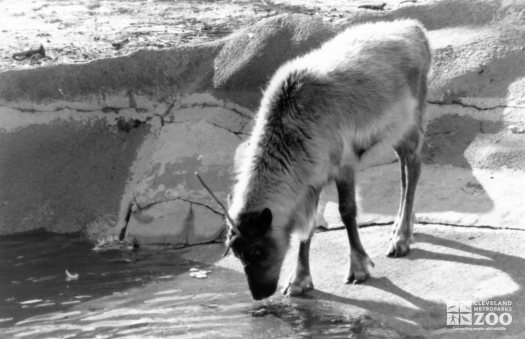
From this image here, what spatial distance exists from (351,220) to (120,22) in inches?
192

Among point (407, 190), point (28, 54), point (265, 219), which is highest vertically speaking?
point (28, 54)

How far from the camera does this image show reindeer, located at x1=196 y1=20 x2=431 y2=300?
5.36m

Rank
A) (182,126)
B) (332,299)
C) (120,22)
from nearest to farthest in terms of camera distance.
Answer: (332,299), (182,126), (120,22)

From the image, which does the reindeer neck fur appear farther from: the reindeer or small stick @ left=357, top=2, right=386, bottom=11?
small stick @ left=357, top=2, right=386, bottom=11

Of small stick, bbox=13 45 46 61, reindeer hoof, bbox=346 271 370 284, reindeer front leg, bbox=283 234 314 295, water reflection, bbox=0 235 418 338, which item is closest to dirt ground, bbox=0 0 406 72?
small stick, bbox=13 45 46 61

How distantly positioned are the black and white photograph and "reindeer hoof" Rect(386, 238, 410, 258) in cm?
2

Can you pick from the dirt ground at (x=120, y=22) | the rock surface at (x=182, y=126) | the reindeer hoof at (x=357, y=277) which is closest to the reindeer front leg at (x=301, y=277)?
the reindeer hoof at (x=357, y=277)

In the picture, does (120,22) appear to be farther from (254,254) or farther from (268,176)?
(254,254)

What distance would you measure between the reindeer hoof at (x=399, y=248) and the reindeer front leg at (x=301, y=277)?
64 cm

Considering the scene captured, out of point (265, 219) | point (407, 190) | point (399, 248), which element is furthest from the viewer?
point (407, 190)

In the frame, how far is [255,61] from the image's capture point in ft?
25.8

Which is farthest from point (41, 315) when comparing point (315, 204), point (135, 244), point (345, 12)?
point (345, 12)

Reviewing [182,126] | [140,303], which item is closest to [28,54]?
[182,126]

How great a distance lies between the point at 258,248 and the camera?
5.33m
